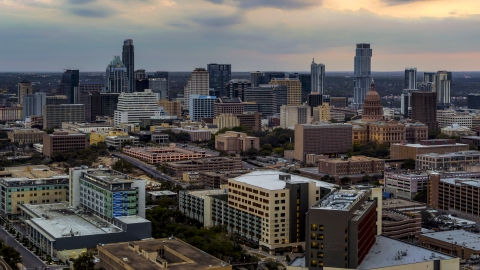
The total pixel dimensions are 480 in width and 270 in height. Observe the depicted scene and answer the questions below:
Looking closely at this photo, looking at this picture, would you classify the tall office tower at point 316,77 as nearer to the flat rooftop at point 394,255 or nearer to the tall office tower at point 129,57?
the tall office tower at point 129,57

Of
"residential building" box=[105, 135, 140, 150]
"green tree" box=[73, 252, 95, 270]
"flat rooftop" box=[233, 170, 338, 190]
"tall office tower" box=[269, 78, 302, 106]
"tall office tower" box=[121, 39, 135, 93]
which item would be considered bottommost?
"green tree" box=[73, 252, 95, 270]

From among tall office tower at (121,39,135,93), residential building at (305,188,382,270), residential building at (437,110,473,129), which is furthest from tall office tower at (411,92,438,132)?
tall office tower at (121,39,135,93)

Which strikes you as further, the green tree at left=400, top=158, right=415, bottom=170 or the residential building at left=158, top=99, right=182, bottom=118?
the residential building at left=158, top=99, right=182, bottom=118

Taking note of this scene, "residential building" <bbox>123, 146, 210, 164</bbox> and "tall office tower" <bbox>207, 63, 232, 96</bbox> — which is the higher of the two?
"tall office tower" <bbox>207, 63, 232, 96</bbox>

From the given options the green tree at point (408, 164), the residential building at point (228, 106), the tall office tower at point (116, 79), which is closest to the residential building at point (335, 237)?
the green tree at point (408, 164)

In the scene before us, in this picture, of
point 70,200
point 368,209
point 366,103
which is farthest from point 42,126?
point 368,209

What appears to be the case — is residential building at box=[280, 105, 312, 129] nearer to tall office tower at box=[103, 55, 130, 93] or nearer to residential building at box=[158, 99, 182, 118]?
residential building at box=[158, 99, 182, 118]

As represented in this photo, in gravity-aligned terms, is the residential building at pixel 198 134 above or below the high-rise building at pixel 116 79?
below
